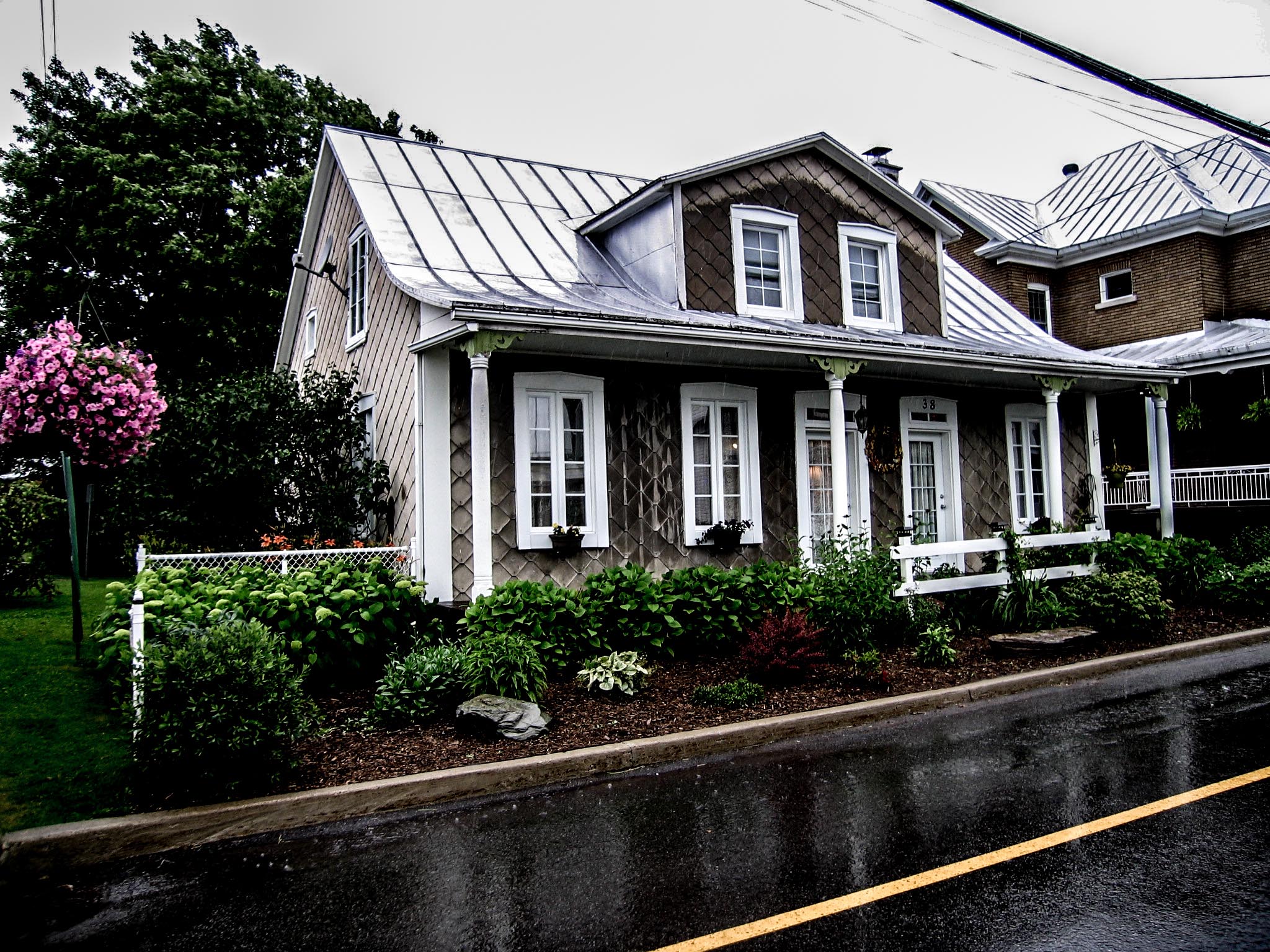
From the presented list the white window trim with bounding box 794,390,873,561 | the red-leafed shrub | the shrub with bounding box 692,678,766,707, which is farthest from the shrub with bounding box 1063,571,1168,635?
the shrub with bounding box 692,678,766,707

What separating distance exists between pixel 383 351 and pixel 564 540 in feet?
12.2

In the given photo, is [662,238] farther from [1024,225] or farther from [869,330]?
[1024,225]

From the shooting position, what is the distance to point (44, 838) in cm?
489

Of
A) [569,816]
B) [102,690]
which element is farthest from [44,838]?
[102,690]

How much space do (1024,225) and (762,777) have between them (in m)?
22.1

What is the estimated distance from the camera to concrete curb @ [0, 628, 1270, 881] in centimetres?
493

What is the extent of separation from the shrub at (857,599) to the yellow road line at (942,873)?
3866 mm

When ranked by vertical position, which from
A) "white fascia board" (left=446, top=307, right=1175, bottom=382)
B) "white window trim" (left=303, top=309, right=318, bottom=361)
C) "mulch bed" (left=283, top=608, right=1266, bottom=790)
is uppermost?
"white window trim" (left=303, top=309, right=318, bottom=361)

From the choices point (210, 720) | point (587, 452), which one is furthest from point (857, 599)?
point (210, 720)

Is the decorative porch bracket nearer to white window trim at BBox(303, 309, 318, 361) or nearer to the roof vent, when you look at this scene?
white window trim at BBox(303, 309, 318, 361)

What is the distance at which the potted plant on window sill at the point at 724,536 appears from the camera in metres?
11.6

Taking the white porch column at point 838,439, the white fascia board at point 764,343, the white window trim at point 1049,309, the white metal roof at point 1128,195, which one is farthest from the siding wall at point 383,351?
the white window trim at point 1049,309

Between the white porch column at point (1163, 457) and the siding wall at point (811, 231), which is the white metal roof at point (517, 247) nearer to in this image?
the siding wall at point (811, 231)

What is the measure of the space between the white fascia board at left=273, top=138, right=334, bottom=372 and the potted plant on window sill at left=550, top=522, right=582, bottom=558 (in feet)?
18.4
